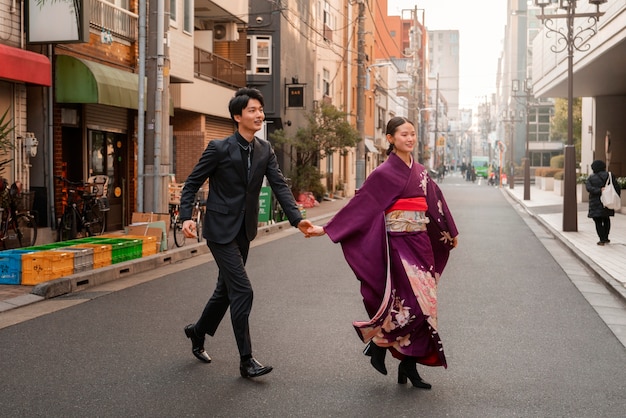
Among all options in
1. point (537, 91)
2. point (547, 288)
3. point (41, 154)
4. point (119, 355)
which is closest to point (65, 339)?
point (119, 355)

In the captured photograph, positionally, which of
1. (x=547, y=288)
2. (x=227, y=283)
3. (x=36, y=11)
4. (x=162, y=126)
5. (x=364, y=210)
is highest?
(x=36, y=11)

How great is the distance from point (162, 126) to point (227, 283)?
8.90 metres

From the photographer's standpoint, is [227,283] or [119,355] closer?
[227,283]

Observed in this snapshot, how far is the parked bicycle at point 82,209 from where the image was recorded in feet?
47.7

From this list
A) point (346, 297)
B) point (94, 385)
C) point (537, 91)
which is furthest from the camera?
point (537, 91)

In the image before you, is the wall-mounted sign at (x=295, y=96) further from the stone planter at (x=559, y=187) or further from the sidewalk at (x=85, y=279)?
the sidewalk at (x=85, y=279)

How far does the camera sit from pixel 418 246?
5469mm

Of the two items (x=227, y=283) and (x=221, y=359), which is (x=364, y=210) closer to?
(x=227, y=283)

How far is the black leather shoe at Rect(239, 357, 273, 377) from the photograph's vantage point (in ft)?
18.0

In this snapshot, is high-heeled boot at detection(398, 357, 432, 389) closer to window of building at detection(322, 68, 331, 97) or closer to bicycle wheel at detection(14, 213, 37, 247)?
bicycle wheel at detection(14, 213, 37, 247)

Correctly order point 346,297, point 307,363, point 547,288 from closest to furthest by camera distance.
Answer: point 307,363, point 346,297, point 547,288

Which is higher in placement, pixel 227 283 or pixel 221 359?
pixel 227 283

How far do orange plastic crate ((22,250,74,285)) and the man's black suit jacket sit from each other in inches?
193

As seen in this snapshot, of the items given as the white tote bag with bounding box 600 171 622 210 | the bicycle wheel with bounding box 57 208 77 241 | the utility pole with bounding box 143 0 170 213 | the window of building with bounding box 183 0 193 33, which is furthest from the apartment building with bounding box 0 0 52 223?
the white tote bag with bounding box 600 171 622 210
